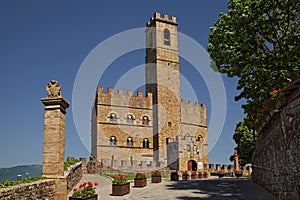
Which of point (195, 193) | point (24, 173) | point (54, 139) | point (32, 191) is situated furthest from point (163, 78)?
point (32, 191)

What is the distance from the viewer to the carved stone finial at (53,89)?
10.2 m

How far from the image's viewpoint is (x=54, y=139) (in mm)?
10016

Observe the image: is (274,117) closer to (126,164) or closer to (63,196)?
(63,196)

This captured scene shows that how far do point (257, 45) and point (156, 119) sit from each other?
2592 centimetres

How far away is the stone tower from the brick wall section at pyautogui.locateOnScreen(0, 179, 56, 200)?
27696 millimetres

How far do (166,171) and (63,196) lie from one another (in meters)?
20.8

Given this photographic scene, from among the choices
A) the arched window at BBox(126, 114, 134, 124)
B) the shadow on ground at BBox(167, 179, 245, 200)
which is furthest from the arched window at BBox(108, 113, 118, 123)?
the shadow on ground at BBox(167, 179, 245, 200)

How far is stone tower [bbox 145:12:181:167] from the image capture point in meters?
38.0

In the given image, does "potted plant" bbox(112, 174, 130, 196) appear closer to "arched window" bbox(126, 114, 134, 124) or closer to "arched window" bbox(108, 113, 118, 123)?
"arched window" bbox(108, 113, 118, 123)

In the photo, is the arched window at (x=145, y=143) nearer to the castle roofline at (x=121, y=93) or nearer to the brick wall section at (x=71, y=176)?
the castle roofline at (x=121, y=93)

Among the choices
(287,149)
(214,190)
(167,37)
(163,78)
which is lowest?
(214,190)

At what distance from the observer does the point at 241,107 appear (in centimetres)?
1534

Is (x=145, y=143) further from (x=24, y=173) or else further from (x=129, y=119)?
(x=24, y=173)

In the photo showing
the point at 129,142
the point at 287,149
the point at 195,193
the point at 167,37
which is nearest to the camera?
the point at 287,149
